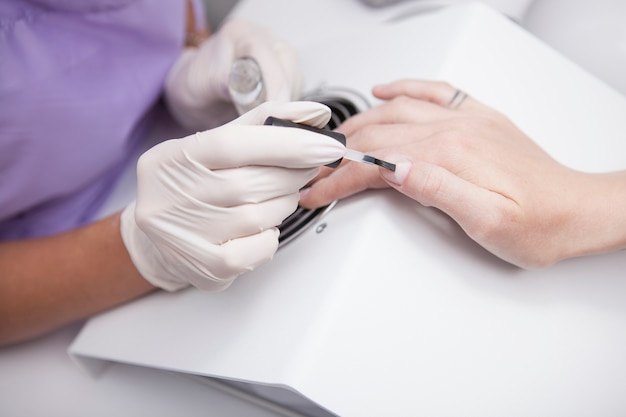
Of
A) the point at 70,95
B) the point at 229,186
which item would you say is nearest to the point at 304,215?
the point at 229,186

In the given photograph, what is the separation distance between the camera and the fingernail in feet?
1.78

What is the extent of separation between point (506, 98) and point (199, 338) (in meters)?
0.55

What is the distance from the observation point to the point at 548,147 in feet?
2.27

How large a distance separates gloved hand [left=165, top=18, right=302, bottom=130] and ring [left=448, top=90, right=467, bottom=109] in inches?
10.3

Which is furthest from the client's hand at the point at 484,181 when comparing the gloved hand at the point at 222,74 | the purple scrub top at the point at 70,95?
the purple scrub top at the point at 70,95

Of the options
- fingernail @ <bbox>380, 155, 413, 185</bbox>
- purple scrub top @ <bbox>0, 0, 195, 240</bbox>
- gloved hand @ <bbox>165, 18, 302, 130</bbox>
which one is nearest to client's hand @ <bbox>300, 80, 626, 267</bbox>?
fingernail @ <bbox>380, 155, 413, 185</bbox>

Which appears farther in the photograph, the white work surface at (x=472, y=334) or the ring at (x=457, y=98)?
the ring at (x=457, y=98)

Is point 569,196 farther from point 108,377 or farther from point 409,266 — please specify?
point 108,377

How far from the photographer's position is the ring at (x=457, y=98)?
673 mm

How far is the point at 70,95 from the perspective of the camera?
0.72 metres

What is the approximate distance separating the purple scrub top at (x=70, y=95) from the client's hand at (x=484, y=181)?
380 millimetres

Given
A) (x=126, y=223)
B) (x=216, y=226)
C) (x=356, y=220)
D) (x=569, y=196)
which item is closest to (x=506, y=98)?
(x=569, y=196)

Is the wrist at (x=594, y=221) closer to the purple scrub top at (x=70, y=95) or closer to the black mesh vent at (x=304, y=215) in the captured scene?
the black mesh vent at (x=304, y=215)

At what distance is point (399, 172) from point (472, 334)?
20 cm
